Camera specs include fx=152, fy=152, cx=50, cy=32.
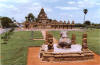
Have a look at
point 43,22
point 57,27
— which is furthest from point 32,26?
point 57,27

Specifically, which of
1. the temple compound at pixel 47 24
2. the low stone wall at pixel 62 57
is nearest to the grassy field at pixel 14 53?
the low stone wall at pixel 62 57

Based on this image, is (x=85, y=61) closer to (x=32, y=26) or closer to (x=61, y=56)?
(x=61, y=56)

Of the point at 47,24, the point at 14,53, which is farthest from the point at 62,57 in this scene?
the point at 47,24

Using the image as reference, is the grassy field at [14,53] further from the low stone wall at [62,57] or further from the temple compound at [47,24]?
the temple compound at [47,24]

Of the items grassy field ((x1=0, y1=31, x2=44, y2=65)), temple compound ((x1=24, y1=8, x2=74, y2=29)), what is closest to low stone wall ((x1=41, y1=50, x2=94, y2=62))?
grassy field ((x1=0, y1=31, x2=44, y2=65))

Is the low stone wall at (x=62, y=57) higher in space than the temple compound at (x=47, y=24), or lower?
lower

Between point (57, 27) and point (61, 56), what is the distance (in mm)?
63138

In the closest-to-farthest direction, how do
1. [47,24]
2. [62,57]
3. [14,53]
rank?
[62,57], [14,53], [47,24]

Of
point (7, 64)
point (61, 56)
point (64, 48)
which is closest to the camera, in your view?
point (7, 64)

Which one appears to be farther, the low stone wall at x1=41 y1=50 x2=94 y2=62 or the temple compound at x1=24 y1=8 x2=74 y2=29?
the temple compound at x1=24 y1=8 x2=74 y2=29

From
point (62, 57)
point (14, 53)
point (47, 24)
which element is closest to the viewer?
point (62, 57)

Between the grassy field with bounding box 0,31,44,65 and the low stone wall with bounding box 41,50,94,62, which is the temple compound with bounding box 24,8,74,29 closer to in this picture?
the grassy field with bounding box 0,31,44,65

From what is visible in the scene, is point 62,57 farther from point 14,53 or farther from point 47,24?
point 47,24

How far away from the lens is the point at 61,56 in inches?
458
